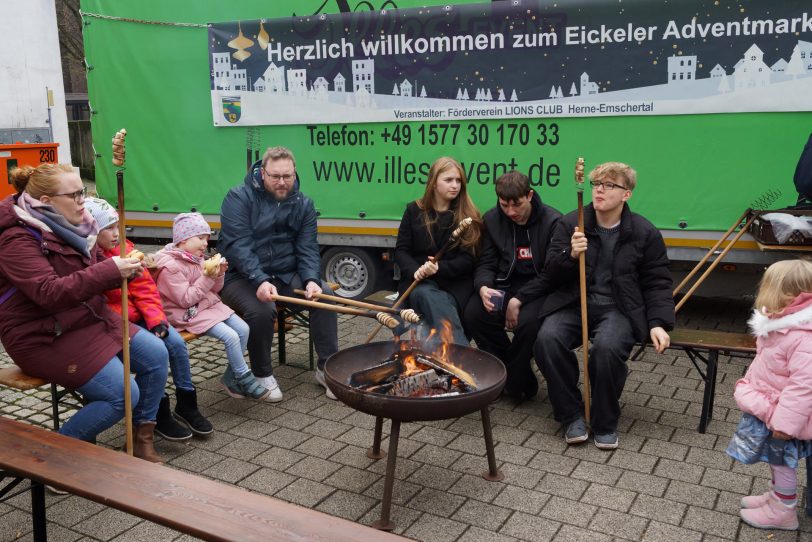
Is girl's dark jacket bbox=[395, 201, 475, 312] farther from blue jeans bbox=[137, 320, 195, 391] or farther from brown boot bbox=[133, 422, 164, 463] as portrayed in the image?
brown boot bbox=[133, 422, 164, 463]

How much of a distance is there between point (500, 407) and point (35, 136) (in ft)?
34.6

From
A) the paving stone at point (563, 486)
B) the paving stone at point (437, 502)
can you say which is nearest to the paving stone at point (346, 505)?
the paving stone at point (437, 502)

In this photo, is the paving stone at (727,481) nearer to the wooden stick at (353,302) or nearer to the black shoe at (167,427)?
the wooden stick at (353,302)

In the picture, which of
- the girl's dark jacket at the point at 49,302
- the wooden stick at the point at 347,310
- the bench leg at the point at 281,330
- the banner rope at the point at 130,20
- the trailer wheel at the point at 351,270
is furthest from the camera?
the trailer wheel at the point at 351,270

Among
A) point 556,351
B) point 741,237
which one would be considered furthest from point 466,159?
point 556,351

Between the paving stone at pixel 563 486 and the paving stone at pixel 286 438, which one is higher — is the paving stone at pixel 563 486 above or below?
below

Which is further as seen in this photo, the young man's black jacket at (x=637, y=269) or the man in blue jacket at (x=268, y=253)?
the man in blue jacket at (x=268, y=253)

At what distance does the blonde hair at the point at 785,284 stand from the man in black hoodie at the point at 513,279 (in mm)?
1722

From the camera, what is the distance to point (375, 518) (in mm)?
3756

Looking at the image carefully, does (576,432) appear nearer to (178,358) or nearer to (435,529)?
(435,529)

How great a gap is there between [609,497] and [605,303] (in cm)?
130

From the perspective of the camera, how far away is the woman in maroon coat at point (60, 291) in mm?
3777

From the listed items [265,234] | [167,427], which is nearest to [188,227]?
[265,234]

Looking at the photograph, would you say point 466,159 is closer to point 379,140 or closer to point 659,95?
point 379,140
